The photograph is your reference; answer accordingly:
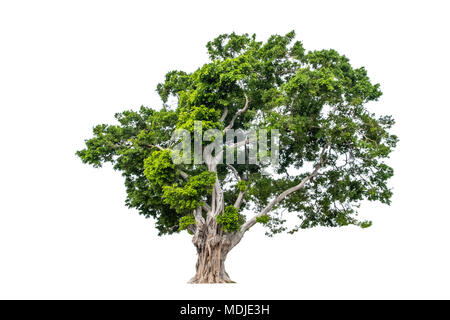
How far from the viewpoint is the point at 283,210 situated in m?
21.5

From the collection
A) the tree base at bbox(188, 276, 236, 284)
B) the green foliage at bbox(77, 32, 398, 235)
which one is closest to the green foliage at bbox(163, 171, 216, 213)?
the green foliage at bbox(77, 32, 398, 235)

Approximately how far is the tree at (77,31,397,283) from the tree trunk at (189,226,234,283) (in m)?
0.04

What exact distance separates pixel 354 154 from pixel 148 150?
29.9 feet

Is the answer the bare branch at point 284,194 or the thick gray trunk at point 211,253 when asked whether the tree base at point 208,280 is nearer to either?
the thick gray trunk at point 211,253

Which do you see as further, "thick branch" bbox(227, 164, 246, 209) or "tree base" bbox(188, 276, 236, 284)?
"thick branch" bbox(227, 164, 246, 209)

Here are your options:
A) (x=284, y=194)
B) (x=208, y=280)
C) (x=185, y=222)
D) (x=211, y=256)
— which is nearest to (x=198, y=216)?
(x=185, y=222)

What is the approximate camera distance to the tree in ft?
59.6

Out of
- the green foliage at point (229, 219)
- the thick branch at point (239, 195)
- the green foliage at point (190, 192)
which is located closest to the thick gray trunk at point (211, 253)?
the green foliage at point (229, 219)

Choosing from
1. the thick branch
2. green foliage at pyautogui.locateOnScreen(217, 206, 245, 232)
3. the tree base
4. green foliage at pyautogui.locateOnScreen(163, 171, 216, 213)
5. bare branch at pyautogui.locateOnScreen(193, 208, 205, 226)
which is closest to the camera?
green foliage at pyautogui.locateOnScreen(163, 171, 216, 213)

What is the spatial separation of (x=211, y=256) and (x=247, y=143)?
203 inches

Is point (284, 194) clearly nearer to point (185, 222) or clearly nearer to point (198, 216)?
point (198, 216)

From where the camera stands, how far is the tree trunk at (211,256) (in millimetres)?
18891

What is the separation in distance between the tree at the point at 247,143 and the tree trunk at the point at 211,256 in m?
0.04

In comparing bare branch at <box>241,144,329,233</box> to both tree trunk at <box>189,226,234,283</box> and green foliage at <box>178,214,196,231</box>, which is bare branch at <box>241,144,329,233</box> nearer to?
tree trunk at <box>189,226,234,283</box>
